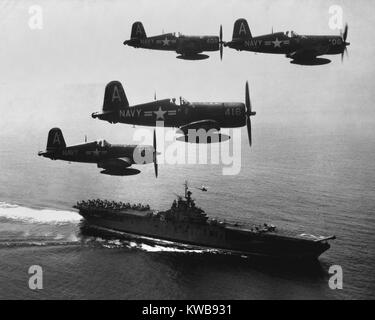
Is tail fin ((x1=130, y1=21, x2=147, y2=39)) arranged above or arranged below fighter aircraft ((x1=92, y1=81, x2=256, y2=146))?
above

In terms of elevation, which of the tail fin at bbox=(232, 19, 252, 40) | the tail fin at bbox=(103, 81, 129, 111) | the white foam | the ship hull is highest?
the tail fin at bbox=(232, 19, 252, 40)

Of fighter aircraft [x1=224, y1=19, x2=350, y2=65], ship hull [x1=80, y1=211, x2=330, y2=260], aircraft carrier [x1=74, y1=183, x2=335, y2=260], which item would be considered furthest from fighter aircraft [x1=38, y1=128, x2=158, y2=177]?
ship hull [x1=80, y1=211, x2=330, y2=260]

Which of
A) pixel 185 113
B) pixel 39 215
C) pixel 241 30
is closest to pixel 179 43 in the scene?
pixel 241 30

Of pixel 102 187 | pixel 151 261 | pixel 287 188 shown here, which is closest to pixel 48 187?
pixel 102 187

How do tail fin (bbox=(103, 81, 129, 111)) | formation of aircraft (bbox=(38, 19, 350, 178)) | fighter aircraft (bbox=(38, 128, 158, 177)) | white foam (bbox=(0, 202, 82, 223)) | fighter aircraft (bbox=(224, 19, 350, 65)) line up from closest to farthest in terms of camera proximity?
formation of aircraft (bbox=(38, 19, 350, 178)) → fighter aircraft (bbox=(224, 19, 350, 65)) → tail fin (bbox=(103, 81, 129, 111)) → fighter aircraft (bbox=(38, 128, 158, 177)) → white foam (bbox=(0, 202, 82, 223))

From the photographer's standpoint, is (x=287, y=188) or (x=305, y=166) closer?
(x=287, y=188)

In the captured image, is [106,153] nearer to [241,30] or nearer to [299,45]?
[241,30]

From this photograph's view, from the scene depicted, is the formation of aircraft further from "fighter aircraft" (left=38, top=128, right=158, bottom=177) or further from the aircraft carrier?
the aircraft carrier
